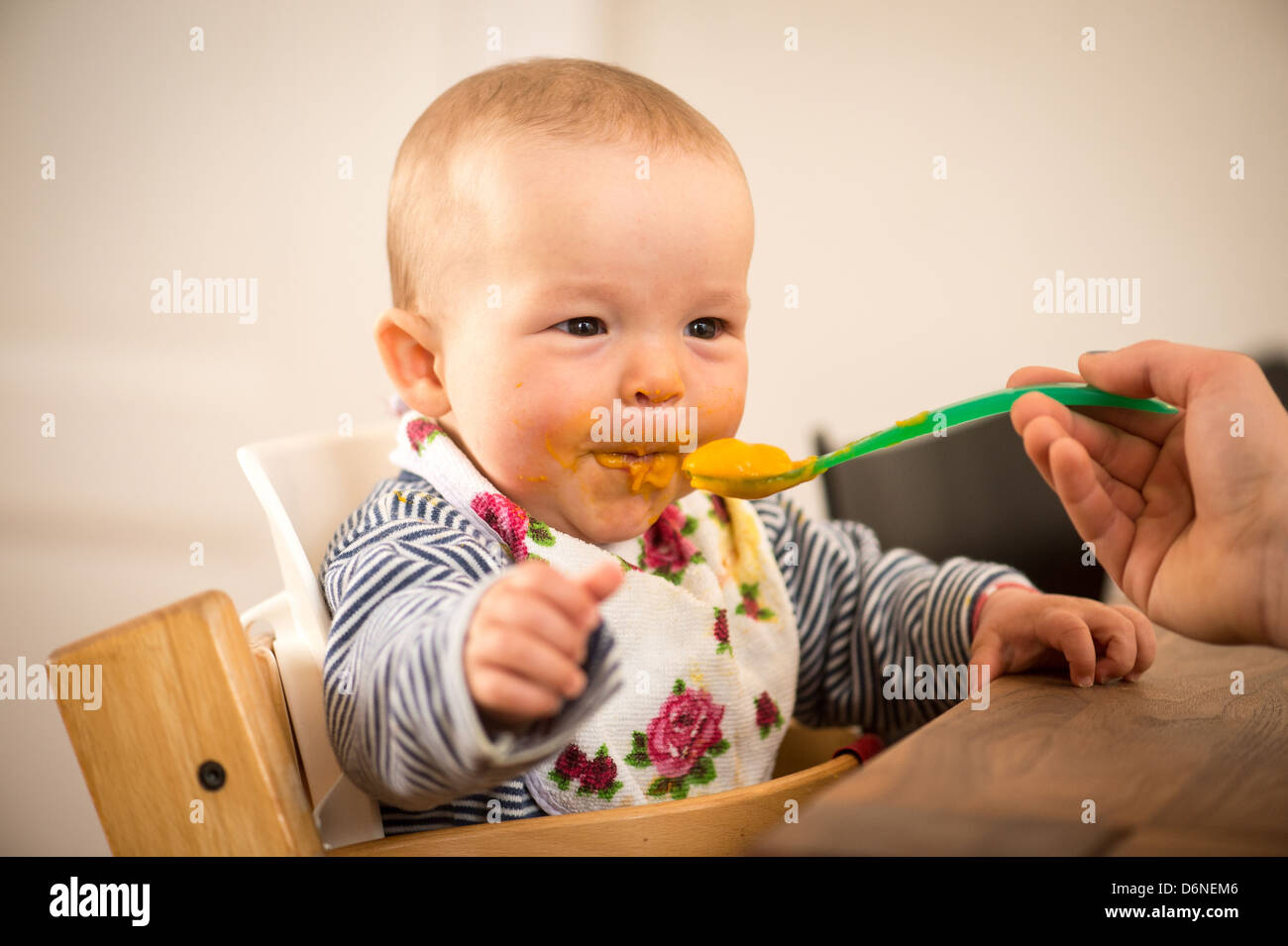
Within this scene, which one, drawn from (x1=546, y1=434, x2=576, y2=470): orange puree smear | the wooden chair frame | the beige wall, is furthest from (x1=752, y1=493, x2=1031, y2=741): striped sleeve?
the beige wall

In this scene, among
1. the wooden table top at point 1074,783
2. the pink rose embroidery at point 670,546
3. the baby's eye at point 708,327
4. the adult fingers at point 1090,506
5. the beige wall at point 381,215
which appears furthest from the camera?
the beige wall at point 381,215

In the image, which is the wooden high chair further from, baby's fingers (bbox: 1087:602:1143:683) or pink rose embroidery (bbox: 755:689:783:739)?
baby's fingers (bbox: 1087:602:1143:683)

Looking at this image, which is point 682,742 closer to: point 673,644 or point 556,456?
point 673,644

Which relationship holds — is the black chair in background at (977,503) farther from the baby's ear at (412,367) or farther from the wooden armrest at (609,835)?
the wooden armrest at (609,835)

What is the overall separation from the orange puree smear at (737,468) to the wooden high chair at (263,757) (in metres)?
0.23

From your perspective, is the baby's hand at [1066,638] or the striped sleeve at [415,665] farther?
the baby's hand at [1066,638]

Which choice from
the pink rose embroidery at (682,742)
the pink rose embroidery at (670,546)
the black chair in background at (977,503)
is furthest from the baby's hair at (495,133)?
the black chair in background at (977,503)

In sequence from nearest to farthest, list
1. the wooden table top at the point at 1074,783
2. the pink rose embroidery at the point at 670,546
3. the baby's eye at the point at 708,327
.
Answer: the wooden table top at the point at 1074,783 < the baby's eye at the point at 708,327 < the pink rose embroidery at the point at 670,546

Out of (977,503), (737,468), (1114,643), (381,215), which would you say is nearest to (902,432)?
(737,468)

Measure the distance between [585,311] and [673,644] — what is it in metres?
0.33

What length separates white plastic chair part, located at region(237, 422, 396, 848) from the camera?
68cm

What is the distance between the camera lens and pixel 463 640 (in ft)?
1.63

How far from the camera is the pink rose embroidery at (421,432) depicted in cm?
86
